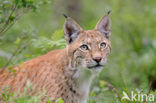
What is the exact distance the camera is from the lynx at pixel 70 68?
6.12 metres

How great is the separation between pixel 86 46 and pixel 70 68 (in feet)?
1.66

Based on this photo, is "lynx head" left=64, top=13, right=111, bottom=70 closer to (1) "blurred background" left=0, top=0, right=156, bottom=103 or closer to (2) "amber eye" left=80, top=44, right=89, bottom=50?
(2) "amber eye" left=80, top=44, right=89, bottom=50

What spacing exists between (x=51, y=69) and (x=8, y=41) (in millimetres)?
4639

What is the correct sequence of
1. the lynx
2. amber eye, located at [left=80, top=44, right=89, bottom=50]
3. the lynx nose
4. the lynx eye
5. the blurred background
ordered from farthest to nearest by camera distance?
the blurred background
the lynx eye
amber eye, located at [left=80, top=44, right=89, bottom=50]
the lynx
the lynx nose

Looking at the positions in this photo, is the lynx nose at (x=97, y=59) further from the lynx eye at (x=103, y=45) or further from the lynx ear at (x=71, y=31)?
the lynx ear at (x=71, y=31)

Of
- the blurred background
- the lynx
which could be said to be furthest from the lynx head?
the blurred background

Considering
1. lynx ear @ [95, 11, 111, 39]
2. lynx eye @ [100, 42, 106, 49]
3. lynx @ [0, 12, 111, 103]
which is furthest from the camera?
lynx ear @ [95, 11, 111, 39]

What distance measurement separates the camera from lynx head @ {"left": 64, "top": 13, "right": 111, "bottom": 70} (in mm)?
6031

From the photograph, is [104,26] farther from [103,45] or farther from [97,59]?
[97,59]

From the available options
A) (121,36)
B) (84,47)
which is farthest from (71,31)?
(121,36)

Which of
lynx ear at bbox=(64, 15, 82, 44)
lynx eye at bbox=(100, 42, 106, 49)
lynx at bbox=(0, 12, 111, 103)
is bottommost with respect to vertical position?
lynx at bbox=(0, 12, 111, 103)

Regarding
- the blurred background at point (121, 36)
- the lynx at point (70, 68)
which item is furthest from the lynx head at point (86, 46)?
the blurred background at point (121, 36)

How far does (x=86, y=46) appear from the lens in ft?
20.5

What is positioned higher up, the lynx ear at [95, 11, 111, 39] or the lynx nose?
the lynx ear at [95, 11, 111, 39]
